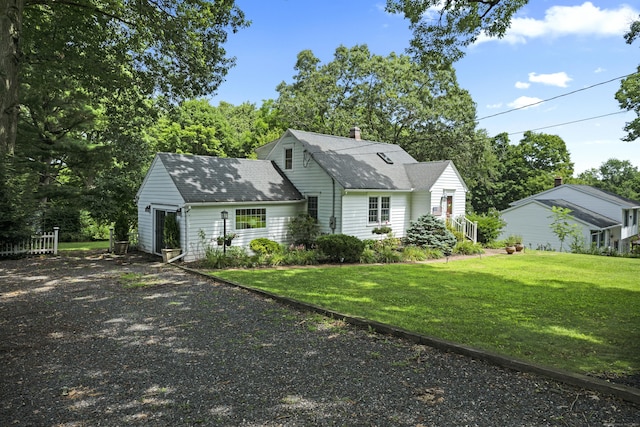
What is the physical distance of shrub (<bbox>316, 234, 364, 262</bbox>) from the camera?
1402 centimetres

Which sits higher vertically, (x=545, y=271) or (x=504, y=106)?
(x=504, y=106)

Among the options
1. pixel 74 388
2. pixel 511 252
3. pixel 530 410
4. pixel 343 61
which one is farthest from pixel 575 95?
pixel 343 61

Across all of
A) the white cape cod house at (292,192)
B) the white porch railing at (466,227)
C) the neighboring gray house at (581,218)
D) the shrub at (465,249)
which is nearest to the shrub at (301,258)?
the white cape cod house at (292,192)

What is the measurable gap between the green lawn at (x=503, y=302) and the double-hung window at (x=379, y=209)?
5.18 meters

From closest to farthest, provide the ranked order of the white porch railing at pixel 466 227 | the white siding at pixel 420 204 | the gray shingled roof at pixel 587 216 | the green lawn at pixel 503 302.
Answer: the green lawn at pixel 503 302 < the white porch railing at pixel 466 227 < the white siding at pixel 420 204 < the gray shingled roof at pixel 587 216

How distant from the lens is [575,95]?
12016 mm

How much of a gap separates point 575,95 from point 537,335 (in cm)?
972

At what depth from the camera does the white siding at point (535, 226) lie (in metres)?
27.1

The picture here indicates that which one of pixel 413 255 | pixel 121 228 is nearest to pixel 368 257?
pixel 413 255

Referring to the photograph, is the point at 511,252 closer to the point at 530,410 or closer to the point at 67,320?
the point at 530,410

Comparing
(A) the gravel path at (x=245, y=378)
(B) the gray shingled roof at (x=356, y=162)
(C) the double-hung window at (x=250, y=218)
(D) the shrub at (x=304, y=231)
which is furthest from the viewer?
(B) the gray shingled roof at (x=356, y=162)

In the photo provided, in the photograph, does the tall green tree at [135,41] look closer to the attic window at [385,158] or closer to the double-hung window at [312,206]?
the double-hung window at [312,206]

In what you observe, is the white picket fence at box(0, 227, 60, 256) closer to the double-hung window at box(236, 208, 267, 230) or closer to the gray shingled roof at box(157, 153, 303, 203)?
the gray shingled roof at box(157, 153, 303, 203)

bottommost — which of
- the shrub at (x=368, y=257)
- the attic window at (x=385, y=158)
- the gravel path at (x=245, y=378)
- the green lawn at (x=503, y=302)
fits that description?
the gravel path at (x=245, y=378)
